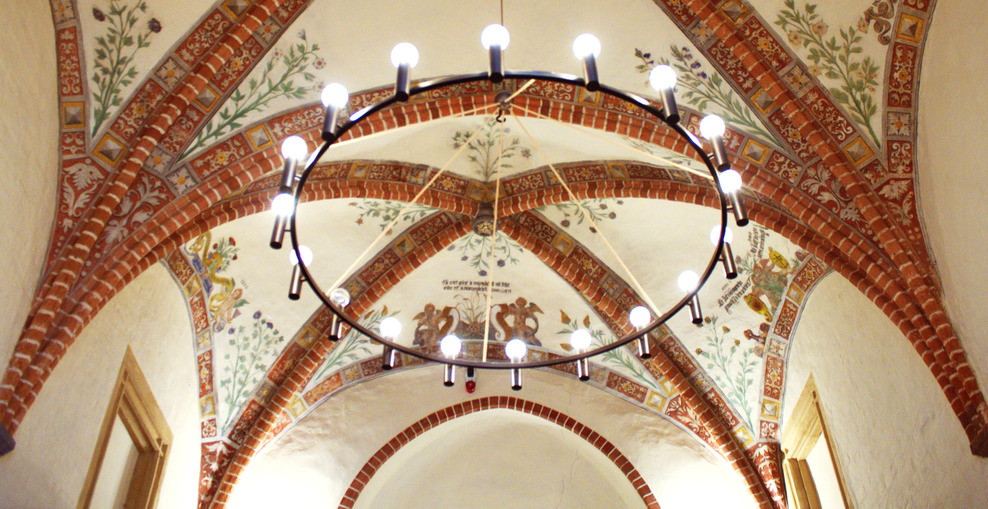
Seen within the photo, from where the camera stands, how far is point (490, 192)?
9.38m

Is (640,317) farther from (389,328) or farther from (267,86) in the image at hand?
(267,86)

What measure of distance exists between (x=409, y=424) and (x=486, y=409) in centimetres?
97

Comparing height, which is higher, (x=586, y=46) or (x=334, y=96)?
(x=586, y=46)

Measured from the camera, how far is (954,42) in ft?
20.6

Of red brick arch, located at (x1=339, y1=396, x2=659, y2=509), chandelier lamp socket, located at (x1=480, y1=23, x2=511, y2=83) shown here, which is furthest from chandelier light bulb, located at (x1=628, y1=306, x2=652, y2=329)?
red brick arch, located at (x1=339, y1=396, x2=659, y2=509)

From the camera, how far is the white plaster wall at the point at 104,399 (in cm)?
617

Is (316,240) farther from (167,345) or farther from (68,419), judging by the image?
(68,419)

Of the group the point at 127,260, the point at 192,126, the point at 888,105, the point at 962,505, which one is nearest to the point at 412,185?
the point at 192,126

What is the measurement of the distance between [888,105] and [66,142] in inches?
265

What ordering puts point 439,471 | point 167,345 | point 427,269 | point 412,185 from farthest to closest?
point 439,471, point 427,269, point 412,185, point 167,345

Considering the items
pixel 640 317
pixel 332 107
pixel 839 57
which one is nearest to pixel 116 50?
pixel 332 107

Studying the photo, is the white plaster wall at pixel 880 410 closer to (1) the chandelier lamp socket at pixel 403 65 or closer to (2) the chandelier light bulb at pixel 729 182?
(2) the chandelier light bulb at pixel 729 182

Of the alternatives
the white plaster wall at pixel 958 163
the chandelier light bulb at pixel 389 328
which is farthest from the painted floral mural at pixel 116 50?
the white plaster wall at pixel 958 163

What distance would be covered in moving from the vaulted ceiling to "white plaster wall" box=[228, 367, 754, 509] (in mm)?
172
